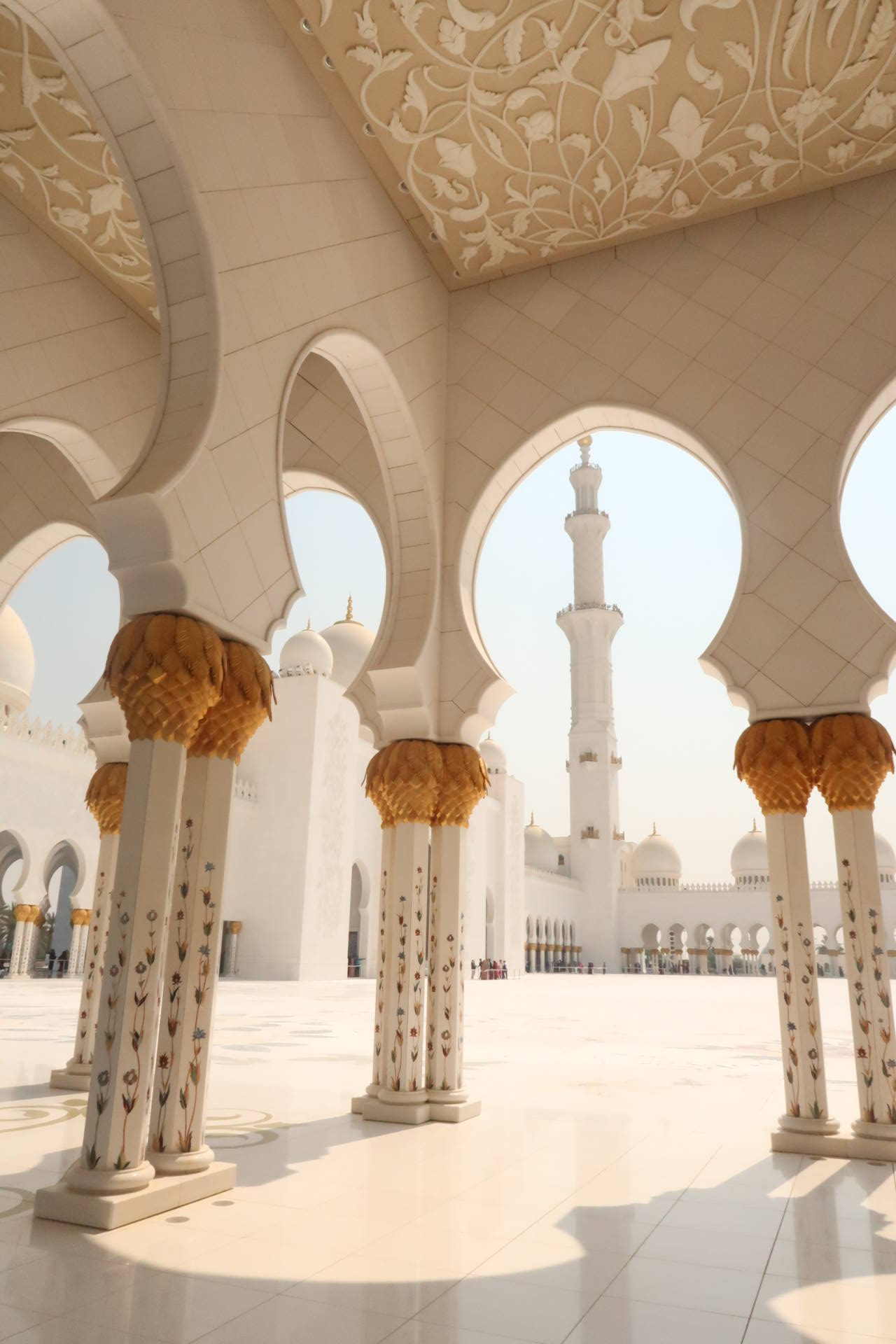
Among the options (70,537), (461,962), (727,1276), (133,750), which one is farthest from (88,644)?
(727,1276)

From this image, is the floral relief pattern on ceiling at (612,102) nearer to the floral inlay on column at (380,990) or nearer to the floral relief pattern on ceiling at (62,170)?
the floral relief pattern on ceiling at (62,170)

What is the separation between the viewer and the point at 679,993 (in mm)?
14133

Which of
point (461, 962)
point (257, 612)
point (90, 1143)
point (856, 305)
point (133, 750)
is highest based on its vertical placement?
point (856, 305)

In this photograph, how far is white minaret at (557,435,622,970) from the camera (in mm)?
24516

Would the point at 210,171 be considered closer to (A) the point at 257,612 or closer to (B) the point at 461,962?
(A) the point at 257,612

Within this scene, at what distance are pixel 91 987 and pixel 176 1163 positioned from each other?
1.83 m

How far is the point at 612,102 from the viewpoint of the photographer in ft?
11.1

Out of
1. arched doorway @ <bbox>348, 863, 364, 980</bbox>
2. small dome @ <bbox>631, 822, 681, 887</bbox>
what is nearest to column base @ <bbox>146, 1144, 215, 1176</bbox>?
arched doorway @ <bbox>348, 863, 364, 980</bbox>

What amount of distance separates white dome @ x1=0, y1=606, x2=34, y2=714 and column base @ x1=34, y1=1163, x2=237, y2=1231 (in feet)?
39.7

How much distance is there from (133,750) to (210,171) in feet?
5.74

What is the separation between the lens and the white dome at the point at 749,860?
91.1 feet

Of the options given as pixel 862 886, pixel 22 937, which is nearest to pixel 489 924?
pixel 22 937

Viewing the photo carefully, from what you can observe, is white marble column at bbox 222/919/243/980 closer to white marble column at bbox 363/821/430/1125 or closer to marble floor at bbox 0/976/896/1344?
marble floor at bbox 0/976/896/1344

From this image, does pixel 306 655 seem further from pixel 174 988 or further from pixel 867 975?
pixel 174 988
